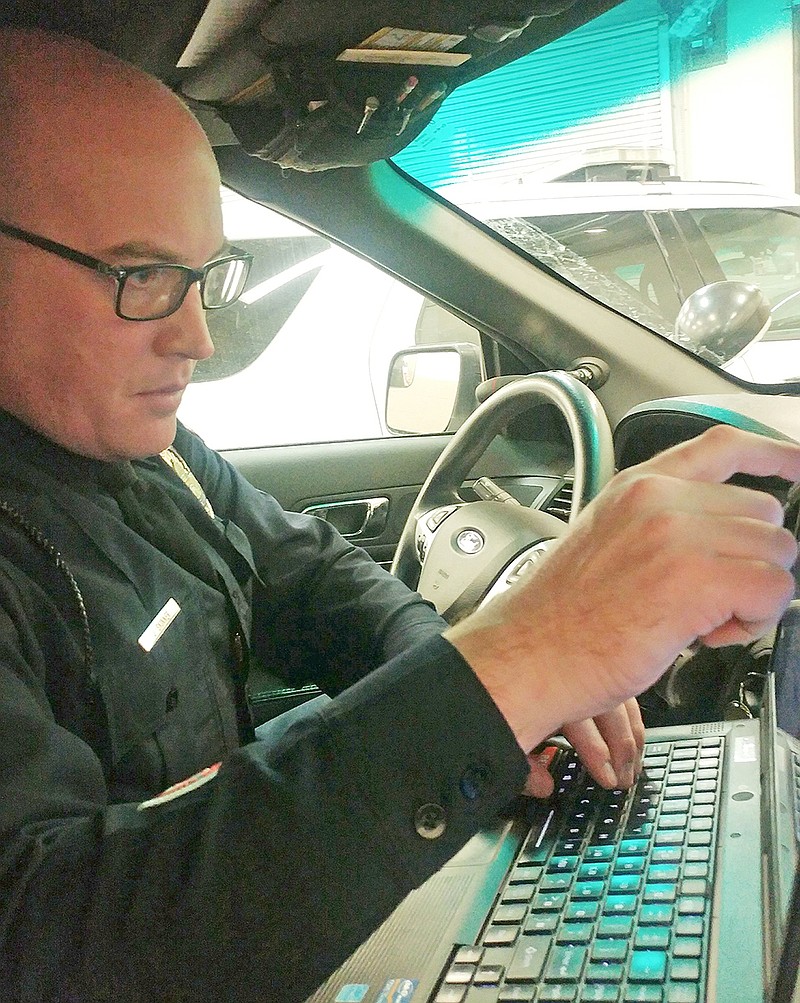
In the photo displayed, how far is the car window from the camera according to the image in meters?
3.04

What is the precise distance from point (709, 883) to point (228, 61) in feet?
3.83

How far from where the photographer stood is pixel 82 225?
995 mm

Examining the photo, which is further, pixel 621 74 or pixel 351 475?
pixel 621 74

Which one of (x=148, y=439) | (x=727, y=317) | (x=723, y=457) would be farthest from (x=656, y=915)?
(x=727, y=317)

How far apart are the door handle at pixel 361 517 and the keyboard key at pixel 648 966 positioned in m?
1.63

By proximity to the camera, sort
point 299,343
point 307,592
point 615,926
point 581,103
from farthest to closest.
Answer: point 581,103
point 299,343
point 307,592
point 615,926

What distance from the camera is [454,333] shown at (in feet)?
7.99

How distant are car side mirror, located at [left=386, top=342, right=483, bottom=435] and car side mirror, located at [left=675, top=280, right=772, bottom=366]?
25.4 inches

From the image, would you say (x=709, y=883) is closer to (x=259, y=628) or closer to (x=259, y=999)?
(x=259, y=999)

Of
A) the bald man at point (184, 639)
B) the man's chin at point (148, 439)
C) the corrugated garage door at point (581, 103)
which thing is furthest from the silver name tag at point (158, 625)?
the corrugated garage door at point (581, 103)

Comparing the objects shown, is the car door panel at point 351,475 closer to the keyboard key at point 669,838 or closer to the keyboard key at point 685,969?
the keyboard key at point 669,838

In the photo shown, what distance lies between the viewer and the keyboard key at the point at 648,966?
2.01 ft

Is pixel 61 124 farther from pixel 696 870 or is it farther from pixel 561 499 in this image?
pixel 561 499

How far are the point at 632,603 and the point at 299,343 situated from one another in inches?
121
